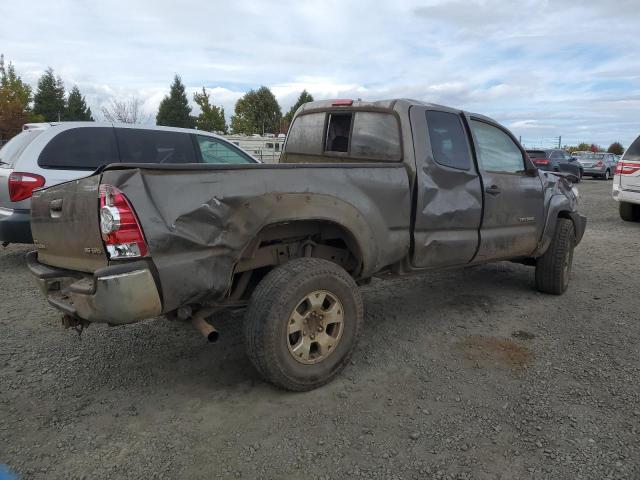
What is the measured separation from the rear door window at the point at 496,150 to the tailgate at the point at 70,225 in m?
3.23

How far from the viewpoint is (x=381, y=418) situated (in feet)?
9.56

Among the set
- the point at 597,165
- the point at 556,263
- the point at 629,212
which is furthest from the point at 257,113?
the point at 556,263

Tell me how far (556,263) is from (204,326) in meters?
3.94

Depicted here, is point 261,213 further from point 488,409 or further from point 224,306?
point 488,409

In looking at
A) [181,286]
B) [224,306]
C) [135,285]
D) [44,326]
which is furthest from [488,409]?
[44,326]

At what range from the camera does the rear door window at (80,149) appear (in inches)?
238

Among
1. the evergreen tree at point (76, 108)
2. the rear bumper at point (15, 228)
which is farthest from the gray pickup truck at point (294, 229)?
the evergreen tree at point (76, 108)

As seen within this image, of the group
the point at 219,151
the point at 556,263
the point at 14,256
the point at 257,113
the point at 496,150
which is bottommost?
the point at 14,256

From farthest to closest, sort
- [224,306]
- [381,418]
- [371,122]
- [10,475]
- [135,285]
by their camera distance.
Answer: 1. [371,122]
2. [224,306]
3. [381,418]
4. [135,285]
5. [10,475]

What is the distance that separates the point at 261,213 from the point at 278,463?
1.38m

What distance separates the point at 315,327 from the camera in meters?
3.22

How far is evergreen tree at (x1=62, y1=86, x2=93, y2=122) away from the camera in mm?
47469

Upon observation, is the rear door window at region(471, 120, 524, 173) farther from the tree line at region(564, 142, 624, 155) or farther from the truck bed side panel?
the tree line at region(564, 142, 624, 155)

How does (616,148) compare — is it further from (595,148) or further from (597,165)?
(597,165)
